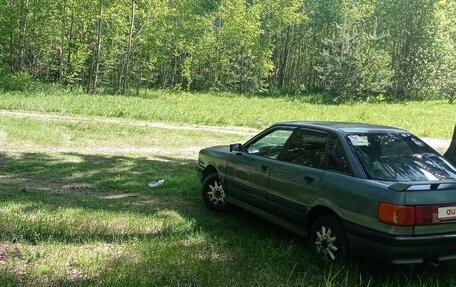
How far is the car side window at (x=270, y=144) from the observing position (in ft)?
19.4

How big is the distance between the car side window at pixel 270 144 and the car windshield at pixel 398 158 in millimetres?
1121

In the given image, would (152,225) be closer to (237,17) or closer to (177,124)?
(177,124)

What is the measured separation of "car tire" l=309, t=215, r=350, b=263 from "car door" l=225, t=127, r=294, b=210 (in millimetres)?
1066

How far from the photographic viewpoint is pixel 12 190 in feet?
25.7

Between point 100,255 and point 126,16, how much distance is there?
36.2 m

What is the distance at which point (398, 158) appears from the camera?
4.76 m

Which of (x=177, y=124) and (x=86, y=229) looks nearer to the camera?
(x=86, y=229)

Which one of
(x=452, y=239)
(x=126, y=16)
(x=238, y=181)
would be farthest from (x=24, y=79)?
(x=452, y=239)

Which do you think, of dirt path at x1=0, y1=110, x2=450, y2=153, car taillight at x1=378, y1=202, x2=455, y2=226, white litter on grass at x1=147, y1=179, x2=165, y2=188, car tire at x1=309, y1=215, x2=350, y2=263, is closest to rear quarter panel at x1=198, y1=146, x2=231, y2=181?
white litter on grass at x1=147, y1=179, x2=165, y2=188

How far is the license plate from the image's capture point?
411 cm

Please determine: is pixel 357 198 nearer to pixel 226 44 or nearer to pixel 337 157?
pixel 337 157

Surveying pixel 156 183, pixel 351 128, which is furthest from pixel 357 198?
pixel 156 183

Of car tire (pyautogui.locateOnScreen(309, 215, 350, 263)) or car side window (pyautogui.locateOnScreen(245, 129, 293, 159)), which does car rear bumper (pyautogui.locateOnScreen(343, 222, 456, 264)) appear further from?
car side window (pyautogui.locateOnScreen(245, 129, 293, 159))

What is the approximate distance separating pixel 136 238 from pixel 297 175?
197 cm
